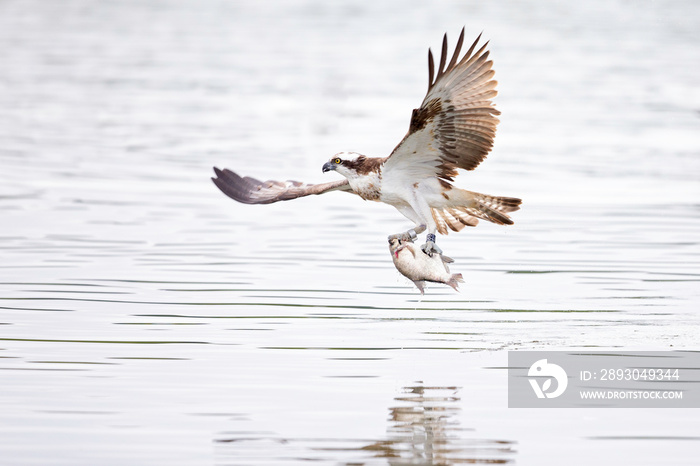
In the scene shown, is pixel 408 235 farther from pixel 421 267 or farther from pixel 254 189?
pixel 254 189

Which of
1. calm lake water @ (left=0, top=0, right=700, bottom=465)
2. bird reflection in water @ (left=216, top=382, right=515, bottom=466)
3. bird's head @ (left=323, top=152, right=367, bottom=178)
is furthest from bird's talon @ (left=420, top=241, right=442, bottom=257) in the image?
bird reflection in water @ (left=216, top=382, right=515, bottom=466)

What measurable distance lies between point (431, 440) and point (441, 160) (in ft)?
12.4

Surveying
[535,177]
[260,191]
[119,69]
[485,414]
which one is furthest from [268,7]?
[485,414]

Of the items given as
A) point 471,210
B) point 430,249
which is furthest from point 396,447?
point 471,210

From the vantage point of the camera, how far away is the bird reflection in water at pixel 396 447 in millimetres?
8055

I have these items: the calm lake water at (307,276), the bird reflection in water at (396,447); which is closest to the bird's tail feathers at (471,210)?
the calm lake water at (307,276)

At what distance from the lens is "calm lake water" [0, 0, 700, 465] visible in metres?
8.66

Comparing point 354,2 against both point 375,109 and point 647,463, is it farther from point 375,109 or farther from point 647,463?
point 647,463

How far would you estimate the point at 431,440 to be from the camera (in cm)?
842

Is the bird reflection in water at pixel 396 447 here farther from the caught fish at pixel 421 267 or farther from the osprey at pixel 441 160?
the osprey at pixel 441 160

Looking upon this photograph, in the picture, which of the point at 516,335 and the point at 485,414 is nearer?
the point at 485,414

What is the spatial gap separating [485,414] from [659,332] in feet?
8.93

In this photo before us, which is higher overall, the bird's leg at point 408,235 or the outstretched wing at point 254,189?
the outstretched wing at point 254,189

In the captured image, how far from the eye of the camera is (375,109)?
29.1 meters
